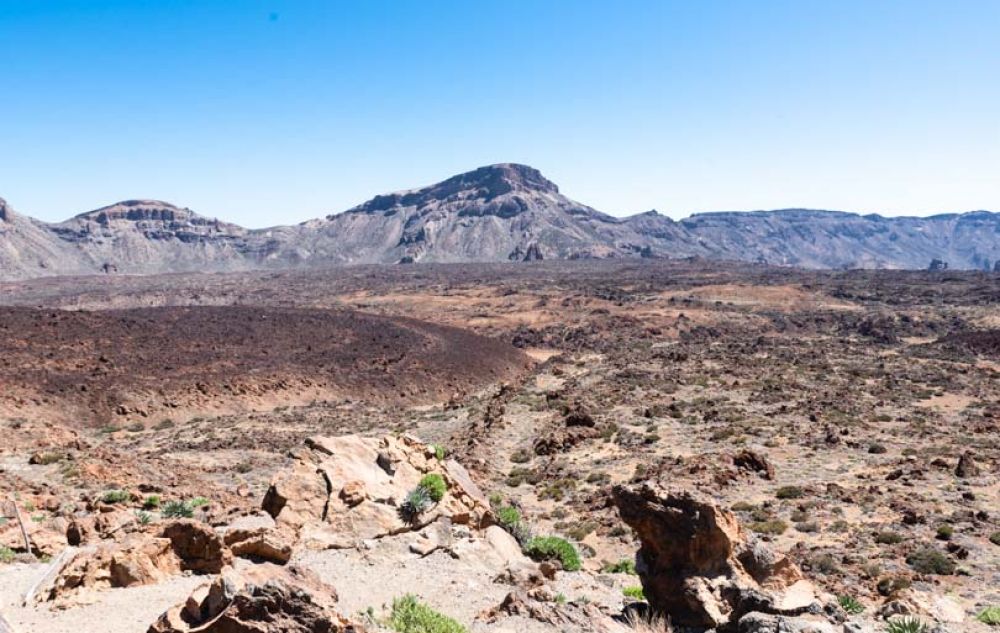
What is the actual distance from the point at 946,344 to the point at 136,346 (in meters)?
56.5

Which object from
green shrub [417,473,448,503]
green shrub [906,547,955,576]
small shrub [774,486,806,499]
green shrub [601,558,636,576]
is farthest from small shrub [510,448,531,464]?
green shrub [906,547,955,576]

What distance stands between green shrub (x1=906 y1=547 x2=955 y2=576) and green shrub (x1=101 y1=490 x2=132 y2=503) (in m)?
16.6

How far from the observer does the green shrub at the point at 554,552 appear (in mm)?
11781

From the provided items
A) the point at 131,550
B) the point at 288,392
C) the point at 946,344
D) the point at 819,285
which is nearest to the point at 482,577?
the point at 131,550

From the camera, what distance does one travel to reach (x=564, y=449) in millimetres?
23734

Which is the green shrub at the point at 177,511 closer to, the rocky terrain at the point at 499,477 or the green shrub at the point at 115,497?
the rocky terrain at the point at 499,477

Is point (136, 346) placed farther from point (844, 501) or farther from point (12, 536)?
point (844, 501)

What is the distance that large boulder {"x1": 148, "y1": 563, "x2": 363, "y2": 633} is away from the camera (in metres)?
5.43

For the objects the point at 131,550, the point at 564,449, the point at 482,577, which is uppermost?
the point at 131,550

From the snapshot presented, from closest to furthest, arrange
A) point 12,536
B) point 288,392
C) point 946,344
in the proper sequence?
1. point 12,536
2. point 288,392
3. point 946,344

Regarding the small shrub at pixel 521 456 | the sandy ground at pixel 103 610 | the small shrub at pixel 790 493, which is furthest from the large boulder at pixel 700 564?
the small shrub at pixel 521 456

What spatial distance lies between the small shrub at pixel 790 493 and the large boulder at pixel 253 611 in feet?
49.0

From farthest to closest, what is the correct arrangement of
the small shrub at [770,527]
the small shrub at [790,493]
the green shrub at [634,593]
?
the small shrub at [790,493]
the small shrub at [770,527]
the green shrub at [634,593]

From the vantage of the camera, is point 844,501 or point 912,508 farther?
point 844,501
